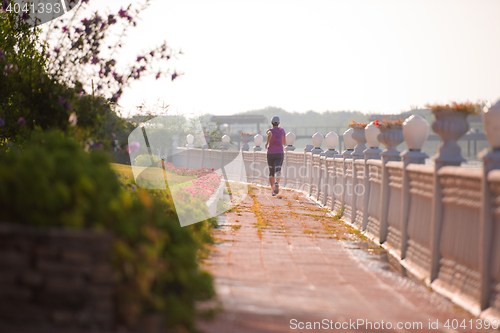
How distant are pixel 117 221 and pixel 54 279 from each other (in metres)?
0.50

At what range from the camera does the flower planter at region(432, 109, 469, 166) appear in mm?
5691

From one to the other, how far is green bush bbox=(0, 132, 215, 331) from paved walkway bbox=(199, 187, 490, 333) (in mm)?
451

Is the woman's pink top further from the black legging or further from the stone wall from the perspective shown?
the stone wall

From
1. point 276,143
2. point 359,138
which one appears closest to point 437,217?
point 359,138

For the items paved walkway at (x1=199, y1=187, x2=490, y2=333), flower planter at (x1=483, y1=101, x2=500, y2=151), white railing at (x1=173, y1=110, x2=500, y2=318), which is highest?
flower planter at (x1=483, y1=101, x2=500, y2=151)

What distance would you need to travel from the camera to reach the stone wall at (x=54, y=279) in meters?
3.07

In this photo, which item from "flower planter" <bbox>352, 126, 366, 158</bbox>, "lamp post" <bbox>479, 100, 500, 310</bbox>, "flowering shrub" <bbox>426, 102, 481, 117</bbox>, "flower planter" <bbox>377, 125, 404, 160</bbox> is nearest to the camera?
"lamp post" <bbox>479, 100, 500, 310</bbox>

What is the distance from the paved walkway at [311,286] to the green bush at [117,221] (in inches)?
17.8

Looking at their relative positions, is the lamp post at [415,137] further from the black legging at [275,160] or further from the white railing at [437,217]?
the black legging at [275,160]

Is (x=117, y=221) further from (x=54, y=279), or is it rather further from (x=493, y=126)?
(x=493, y=126)

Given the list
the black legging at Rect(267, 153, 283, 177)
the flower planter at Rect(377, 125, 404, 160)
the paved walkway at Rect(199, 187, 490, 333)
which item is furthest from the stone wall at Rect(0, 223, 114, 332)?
the black legging at Rect(267, 153, 283, 177)

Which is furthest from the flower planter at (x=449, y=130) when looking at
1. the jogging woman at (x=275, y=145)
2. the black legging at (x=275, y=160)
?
the black legging at (x=275, y=160)

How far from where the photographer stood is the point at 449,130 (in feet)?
19.0

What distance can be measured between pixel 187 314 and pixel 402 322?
1.88 meters
